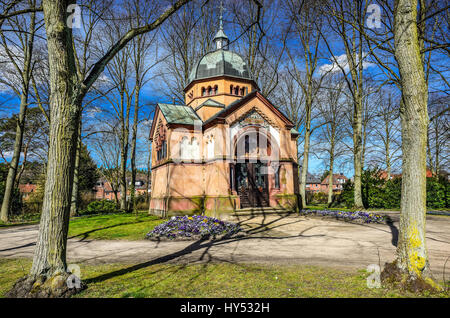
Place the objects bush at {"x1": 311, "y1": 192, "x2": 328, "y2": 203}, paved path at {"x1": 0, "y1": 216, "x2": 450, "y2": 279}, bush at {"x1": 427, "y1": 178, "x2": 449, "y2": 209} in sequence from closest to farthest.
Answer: paved path at {"x1": 0, "y1": 216, "x2": 450, "y2": 279} → bush at {"x1": 427, "y1": 178, "x2": 449, "y2": 209} → bush at {"x1": 311, "y1": 192, "x2": 328, "y2": 203}

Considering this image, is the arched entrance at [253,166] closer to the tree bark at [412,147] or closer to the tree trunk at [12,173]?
the tree bark at [412,147]

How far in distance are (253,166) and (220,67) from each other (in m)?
8.13

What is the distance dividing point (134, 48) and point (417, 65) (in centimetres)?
2454

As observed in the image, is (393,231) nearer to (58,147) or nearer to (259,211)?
(259,211)

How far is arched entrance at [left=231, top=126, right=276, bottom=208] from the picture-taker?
17.8 meters

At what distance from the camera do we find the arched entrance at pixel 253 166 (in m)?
17.8

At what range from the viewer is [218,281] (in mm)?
5109

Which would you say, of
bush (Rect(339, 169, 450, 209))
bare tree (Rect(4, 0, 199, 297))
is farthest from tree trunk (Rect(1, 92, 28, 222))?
bush (Rect(339, 169, 450, 209))

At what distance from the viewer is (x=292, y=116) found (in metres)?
31.1

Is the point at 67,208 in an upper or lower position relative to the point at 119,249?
upper

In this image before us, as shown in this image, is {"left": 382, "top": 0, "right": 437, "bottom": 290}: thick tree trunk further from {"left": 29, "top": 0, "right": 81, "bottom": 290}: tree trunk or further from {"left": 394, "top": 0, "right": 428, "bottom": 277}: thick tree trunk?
{"left": 29, "top": 0, "right": 81, "bottom": 290}: tree trunk

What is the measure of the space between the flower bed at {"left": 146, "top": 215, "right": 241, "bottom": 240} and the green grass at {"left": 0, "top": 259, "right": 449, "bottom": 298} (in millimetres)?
3784
